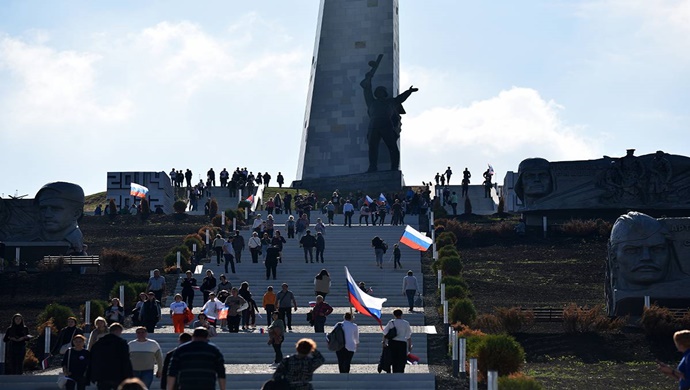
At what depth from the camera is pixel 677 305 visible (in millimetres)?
27078

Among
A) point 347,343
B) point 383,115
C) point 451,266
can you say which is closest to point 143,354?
point 347,343

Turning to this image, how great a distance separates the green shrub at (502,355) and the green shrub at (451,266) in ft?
42.4

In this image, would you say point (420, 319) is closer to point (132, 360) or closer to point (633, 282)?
point (633, 282)

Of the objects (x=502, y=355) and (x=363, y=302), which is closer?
(x=502, y=355)

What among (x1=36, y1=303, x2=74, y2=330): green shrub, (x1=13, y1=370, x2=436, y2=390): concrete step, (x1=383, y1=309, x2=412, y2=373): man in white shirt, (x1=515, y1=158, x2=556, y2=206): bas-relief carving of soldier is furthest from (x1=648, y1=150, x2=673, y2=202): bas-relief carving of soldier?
(x1=13, y1=370, x2=436, y2=390): concrete step

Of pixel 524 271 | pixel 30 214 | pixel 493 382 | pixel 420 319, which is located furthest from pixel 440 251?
pixel 493 382

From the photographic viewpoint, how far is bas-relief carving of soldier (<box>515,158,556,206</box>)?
42.8 metres

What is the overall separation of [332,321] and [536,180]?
17343 mm

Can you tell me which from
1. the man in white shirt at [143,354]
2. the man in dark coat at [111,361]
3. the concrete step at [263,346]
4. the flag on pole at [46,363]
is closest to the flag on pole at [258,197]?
the concrete step at [263,346]

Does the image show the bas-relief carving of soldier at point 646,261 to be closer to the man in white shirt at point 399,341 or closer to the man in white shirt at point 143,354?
the man in white shirt at point 399,341

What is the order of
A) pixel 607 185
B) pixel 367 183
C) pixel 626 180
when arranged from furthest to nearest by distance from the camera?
pixel 367 183
pixel 607 185
pixel 626 180

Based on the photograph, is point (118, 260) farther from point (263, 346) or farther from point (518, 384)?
point (518, 384)

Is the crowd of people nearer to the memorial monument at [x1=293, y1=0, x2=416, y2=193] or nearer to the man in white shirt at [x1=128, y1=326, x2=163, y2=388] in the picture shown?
the memorial monument at [x1=293, y1=0, x2=416, y2=193]

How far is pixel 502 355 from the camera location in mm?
19359
